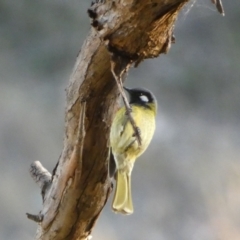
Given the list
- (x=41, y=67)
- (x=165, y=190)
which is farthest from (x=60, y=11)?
(x=165, y=190)

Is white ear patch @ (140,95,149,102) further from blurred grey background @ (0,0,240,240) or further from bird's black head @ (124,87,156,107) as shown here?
blurred grey background @ (0,0,240,240)

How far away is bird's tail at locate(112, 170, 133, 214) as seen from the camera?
3.94 feet

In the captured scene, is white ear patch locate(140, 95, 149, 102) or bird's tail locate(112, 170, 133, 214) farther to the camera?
white ear patch locate(140, 95, 149, 102)

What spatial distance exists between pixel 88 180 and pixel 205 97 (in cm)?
140

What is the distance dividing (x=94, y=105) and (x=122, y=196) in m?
0.22

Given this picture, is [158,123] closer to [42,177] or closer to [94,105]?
[42,177]

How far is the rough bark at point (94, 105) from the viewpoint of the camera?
3.16ft

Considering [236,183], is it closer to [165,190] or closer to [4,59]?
[165,190]

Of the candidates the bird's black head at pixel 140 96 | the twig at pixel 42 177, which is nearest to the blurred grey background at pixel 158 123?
the twig at pixel 42 177

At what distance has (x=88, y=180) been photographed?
1.20 metres

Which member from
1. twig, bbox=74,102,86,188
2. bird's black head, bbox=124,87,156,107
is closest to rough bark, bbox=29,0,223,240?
twig, bbox=74,102,86,188

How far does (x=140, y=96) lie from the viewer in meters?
1.33

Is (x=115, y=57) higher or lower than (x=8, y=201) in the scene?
higher

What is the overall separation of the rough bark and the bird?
25 mm
